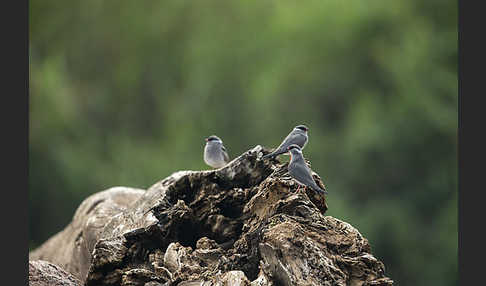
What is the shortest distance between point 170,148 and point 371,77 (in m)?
3.58

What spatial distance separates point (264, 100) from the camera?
9.84m

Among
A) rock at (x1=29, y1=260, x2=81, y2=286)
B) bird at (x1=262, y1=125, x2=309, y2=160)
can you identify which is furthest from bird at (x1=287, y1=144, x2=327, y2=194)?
rock at (x1=29, y1=260, x2=81, y2=286)

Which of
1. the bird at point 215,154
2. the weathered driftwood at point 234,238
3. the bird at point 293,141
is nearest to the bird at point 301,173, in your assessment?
the weathered driftwood at point 234,238

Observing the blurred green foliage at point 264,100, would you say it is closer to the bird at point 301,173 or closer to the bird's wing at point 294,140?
the bird's wing at point 294,140

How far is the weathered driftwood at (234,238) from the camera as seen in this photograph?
121 inches

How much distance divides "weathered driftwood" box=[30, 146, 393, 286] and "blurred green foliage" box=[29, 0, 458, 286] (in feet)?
16.3

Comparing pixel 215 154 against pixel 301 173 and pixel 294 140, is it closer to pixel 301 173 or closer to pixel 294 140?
pixel 294 140

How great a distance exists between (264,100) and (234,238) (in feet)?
20.5

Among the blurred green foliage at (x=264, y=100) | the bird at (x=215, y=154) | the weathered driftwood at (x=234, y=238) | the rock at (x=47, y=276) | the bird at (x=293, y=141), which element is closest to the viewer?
the weathered driftwood at (x=234, y=238)

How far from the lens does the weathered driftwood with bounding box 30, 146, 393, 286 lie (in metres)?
3.06

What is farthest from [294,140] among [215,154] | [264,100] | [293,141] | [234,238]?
[264,100]

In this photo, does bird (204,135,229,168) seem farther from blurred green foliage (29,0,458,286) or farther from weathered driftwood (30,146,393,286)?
blurred green foliage (29,0,458,286)

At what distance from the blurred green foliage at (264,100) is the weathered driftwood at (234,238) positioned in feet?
16.3

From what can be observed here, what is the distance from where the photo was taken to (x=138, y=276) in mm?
3516
